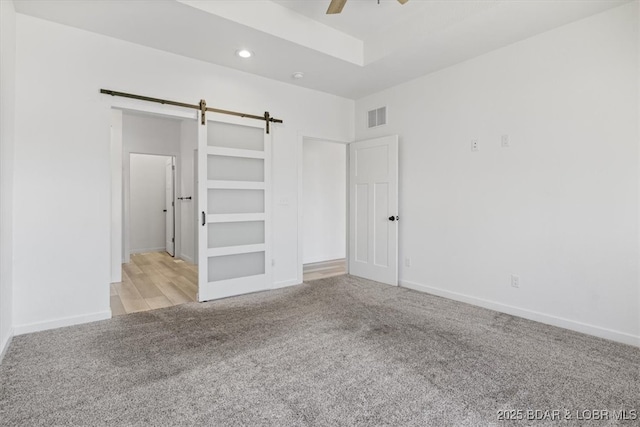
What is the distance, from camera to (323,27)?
345cm

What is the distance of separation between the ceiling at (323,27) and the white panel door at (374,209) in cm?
110

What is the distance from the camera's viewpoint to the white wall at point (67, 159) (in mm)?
2826

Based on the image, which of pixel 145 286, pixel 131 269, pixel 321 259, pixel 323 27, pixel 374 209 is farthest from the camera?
pixel 321 259

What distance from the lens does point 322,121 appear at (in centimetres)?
479

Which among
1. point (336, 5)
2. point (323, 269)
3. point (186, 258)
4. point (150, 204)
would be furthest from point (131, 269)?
point (336, 5)

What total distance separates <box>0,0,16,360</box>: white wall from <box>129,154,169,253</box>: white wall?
15.6 feet

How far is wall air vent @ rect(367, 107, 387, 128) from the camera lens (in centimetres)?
466

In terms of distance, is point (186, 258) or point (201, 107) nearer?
point (201, 107)

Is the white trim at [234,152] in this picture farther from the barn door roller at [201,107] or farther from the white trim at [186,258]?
the white trim at [186,258]

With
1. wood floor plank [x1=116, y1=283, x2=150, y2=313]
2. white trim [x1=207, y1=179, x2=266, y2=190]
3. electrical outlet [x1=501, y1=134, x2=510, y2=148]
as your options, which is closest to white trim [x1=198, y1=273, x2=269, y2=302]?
wood floor plank [x1=116, y1=283, x2=150, y2=313]

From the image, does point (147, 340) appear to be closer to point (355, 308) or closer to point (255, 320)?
point (255, 320)

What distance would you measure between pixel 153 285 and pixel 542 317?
4.63m

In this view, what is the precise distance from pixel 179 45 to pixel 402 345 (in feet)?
11.7

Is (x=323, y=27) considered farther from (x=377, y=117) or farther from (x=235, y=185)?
(x=235, y=185)
